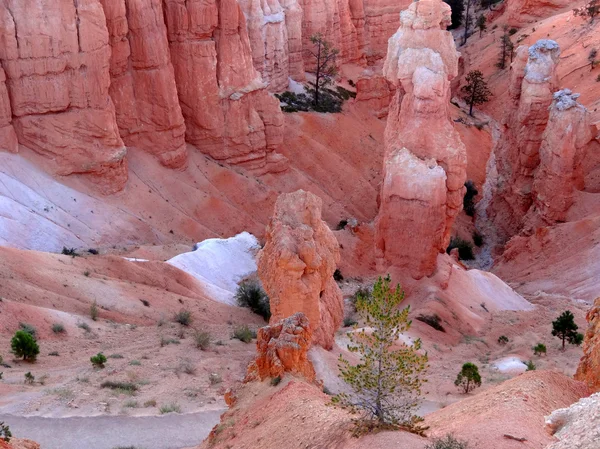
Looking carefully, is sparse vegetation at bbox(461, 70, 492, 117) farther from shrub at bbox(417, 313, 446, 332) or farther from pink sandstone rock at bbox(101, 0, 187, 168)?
shrub at bbox(417, 313, 446, 332)

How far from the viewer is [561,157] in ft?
118

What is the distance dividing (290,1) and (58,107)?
22973mm

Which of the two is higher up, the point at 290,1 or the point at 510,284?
the point at 290,1

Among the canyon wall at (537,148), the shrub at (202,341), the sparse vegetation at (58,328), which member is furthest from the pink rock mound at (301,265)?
the canyon wall at (537,148)

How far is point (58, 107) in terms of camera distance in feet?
108

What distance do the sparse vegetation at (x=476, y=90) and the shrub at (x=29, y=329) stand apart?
44.4 m

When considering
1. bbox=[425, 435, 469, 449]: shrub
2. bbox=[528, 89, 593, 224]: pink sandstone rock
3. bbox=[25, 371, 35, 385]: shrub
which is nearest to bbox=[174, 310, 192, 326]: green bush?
bbox=[25, 371, 35, 385]: shrub

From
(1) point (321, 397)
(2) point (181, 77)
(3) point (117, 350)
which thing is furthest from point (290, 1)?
(1) point (321, 397)

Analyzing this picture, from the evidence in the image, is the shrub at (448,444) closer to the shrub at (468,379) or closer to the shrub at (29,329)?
the shrub at (468,379)

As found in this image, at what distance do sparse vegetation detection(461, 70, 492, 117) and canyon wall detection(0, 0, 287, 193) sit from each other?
20763 mm

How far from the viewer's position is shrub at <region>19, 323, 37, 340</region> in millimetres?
20281

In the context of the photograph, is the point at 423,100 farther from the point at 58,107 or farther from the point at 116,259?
the point at 58,107

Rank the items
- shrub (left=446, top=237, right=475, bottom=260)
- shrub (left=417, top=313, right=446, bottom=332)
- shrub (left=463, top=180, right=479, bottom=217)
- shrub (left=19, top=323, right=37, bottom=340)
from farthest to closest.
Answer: shrub (left=463, top=180, right=479, bottom=217)
shrub (left=446, top=237, right=475, bottom=260)
shrub (left=417, top=313, right=446, bottom=332)
shrub (left=19, top=323, right=37, bottom=340)

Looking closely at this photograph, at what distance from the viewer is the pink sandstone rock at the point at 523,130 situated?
38656mm
